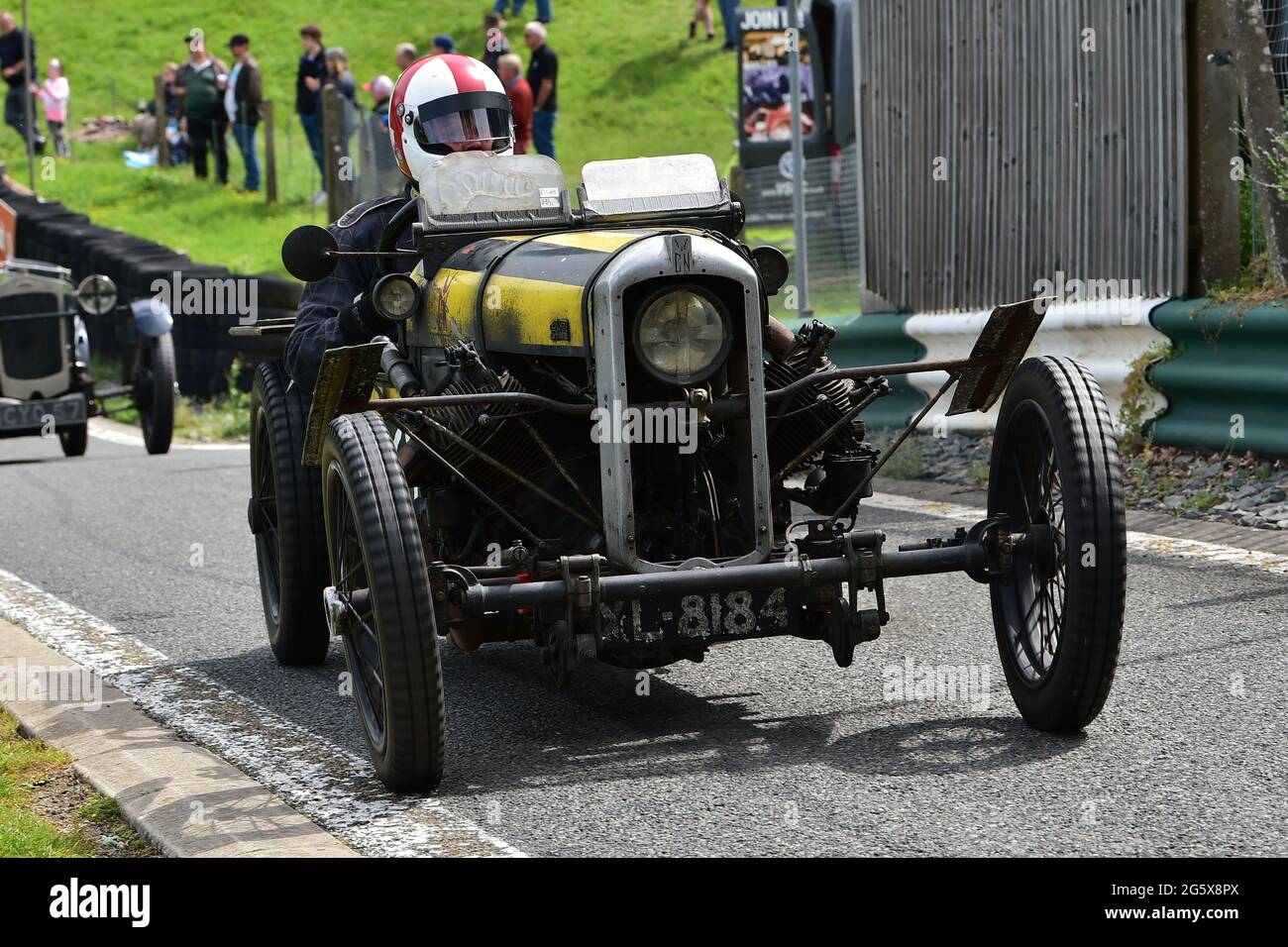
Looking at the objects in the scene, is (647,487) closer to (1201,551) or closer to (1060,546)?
(1060,546)

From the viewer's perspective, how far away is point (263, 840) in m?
4.11

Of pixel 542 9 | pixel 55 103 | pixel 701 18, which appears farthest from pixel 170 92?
pixel 701 18

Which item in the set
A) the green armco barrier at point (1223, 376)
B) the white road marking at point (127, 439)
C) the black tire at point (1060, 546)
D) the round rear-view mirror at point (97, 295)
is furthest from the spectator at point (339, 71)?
the black tire at point (1060, 546)

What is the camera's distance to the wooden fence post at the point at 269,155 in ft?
82.0

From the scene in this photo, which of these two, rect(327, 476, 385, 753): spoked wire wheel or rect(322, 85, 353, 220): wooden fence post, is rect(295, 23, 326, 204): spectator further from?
rect(327, 476, 385, 753): spoked wire wheel

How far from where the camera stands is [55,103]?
3266 centimetres

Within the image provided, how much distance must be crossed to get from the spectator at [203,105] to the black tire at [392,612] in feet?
68.5

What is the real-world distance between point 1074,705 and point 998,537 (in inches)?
18.8

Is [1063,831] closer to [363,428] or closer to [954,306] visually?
[363,428]

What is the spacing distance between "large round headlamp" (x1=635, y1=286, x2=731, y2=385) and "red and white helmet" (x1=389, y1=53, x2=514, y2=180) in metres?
2.03

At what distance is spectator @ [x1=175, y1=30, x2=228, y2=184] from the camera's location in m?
25.2

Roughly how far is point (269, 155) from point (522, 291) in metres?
21.2

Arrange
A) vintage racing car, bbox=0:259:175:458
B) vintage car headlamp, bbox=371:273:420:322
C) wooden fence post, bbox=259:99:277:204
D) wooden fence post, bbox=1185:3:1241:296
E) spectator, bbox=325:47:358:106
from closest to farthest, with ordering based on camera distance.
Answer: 1. vintage car headlamp, bbox=371:273:420:322
2. wooden fence post, bbox=1185:3:1241:296
3. vintage racing car, bbox=0:259:175:458
4. spectator, bbox=325:47:358:106
5. wooden fence post, bbox=259:99:277:204

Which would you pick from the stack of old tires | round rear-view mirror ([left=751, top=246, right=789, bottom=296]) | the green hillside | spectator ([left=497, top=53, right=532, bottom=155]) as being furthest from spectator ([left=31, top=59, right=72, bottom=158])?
round rear-view mirror ([left=751, top=246, right=789, bottom=296])
